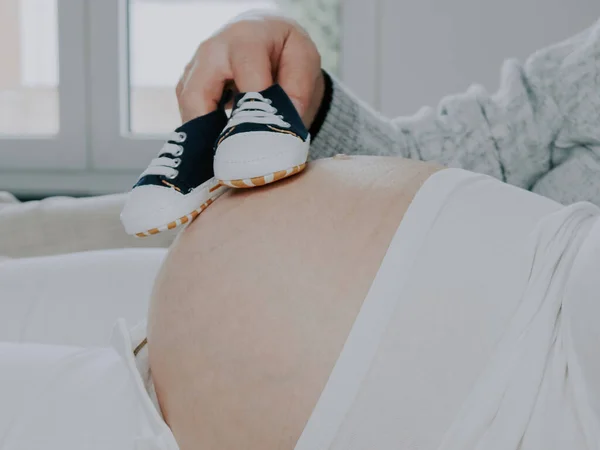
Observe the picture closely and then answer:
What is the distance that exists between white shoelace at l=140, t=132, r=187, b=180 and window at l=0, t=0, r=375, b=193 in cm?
136

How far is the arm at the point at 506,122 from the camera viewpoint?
2.99ft

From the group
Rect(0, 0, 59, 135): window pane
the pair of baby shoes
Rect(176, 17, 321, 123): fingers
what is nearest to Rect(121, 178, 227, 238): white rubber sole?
the pair of baby shoes

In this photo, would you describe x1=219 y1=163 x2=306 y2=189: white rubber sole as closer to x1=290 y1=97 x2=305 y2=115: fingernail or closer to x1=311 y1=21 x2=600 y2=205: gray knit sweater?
x1=290 y1=97 x2=305 y2=115: fingernail

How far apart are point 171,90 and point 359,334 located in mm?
1906

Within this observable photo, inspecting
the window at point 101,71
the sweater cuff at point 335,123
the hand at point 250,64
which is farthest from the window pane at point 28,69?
the hand at point 250,64

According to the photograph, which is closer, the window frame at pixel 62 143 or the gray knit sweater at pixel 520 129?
the gray knit sweater at pixel 520 129

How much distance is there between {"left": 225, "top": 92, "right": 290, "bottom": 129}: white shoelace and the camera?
62 centimetres

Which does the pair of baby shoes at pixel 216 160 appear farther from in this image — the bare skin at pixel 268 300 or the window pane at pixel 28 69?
the window pane at pixel 28 69

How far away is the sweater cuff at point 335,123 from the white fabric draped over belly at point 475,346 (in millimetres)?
503

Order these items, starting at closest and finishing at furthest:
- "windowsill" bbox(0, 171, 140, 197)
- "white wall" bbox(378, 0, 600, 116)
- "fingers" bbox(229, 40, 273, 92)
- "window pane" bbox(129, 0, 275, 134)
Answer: "fingers" bbox(229, 40, 273, 92) → "white wall" bbox(378, 0, 600, 116) → "windowsill" bbox(0, 171, 140, 197) → "window pane" bbox(129, 0, 275, 134)

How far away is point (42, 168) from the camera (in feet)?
6.87

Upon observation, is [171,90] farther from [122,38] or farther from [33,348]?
[33,348]

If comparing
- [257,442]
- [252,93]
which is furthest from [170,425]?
[252,93]

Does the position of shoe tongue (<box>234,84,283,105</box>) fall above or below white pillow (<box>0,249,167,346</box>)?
above
